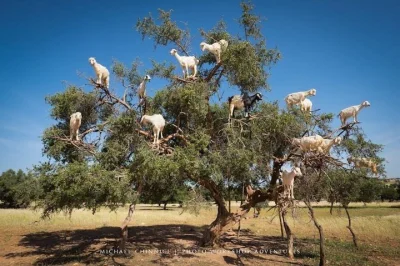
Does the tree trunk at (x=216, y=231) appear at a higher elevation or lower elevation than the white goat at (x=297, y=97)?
lower

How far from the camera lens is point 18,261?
41.4 feet

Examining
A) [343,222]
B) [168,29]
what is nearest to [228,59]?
[168,29]

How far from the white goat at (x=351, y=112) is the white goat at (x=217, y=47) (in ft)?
17.6

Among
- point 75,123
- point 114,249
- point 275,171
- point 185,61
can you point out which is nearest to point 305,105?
point 275,171

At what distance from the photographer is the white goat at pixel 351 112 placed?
1048cm

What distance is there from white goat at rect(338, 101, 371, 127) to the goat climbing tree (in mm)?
406

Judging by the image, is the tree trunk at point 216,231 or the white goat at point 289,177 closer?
the white goat at point 289,177

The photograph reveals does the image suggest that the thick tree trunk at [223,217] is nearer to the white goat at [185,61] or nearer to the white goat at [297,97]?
the white goat at [297,97]

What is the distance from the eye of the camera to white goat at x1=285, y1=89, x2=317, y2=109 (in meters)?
11.6

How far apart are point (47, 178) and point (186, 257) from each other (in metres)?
6.58

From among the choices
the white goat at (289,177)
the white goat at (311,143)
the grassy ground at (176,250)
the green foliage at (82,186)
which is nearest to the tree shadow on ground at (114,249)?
the grassy ground at (176,250)

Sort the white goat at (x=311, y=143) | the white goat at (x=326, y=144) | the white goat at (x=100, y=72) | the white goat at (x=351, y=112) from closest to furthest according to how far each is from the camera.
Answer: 1. the white goat at (x=311, y=143)
2. the white goat at (x=326, y=144)
3. the white goat at (x=351, y=112)
4. the white goat at (x=100, y=72)

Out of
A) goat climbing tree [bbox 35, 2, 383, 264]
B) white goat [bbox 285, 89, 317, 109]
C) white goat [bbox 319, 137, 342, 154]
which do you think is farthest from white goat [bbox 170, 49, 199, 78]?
white goat [bbox 319, 137, 342, 154]

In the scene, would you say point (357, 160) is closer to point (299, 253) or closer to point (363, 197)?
point (299, 253)
